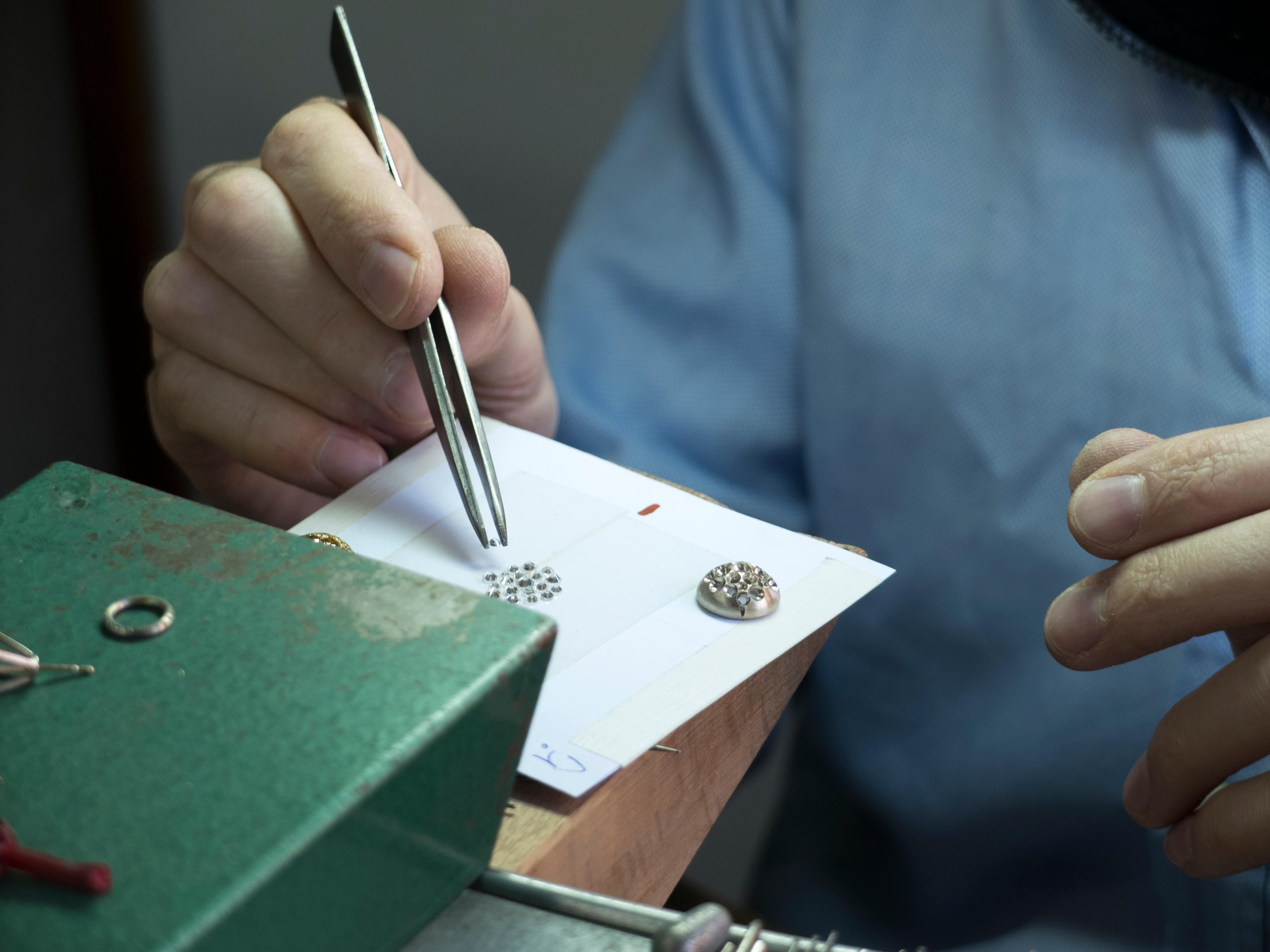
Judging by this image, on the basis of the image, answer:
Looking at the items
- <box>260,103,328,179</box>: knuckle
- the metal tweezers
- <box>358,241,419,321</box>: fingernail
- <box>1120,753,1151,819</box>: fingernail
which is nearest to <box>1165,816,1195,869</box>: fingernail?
<box>1120,753,1151,819</box>: fingernail

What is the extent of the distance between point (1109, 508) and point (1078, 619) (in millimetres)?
52

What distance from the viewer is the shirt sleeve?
2.77 feet

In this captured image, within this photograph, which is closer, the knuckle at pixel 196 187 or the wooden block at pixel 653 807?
the wooden block at pixel 653 807

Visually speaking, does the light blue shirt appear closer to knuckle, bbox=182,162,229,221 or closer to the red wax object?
knuckle, bbox=182,162,229,221

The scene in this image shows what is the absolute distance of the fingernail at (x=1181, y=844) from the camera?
1.58 ft

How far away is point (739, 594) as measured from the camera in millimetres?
419

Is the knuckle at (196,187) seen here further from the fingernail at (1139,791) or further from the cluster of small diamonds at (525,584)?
the fingernail at (1139,791)

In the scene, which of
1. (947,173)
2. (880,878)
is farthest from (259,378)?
(880,878)

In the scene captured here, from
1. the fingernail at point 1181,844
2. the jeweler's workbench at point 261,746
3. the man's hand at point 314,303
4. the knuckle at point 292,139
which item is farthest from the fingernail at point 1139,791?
the knuckle at point 292,139

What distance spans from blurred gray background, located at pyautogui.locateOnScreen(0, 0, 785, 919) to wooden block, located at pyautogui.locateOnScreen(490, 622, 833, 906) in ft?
3.21

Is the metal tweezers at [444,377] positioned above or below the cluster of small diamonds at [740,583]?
above

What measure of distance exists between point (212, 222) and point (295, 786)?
1.29 ft

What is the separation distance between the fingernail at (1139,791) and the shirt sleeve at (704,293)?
40 cm

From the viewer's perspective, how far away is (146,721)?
27 centimetres
